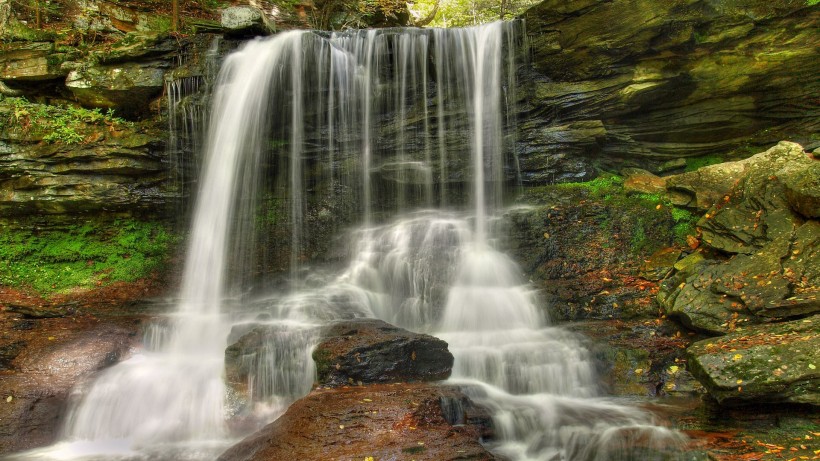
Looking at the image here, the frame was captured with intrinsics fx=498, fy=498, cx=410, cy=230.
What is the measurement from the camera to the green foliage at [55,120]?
423 inches

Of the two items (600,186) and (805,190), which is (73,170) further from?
(805,190)

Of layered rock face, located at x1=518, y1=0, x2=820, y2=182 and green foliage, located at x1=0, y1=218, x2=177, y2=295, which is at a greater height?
layered rock face, located at x1=518, y1=0, x2=820, y2=182

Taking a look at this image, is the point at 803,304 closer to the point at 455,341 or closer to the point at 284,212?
the point at 455,341

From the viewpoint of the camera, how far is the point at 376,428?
5.16 meters

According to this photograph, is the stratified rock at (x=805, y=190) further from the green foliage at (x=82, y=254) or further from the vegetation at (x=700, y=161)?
the green foliage at (x=82, y=254)

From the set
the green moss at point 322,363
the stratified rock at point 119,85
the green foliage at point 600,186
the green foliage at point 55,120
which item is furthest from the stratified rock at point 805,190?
the green foliage at point 55,120

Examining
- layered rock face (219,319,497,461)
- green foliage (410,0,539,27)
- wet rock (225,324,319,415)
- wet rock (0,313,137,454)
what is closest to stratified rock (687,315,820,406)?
layered rock face (219,319,497,461)

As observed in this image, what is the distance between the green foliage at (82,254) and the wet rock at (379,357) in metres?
6.34

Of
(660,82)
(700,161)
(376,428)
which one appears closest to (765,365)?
(376,428)

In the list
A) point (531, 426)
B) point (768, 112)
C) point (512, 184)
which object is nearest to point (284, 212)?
point (512, 184)

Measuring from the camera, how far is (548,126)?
450 inches

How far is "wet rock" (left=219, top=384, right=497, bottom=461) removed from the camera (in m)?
4.84

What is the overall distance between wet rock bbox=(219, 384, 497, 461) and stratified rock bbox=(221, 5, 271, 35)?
995 cm

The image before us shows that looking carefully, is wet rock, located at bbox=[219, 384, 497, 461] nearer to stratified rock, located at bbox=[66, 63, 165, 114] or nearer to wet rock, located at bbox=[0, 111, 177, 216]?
wet rock, located at bbox=[0, 111, 177, 216]
